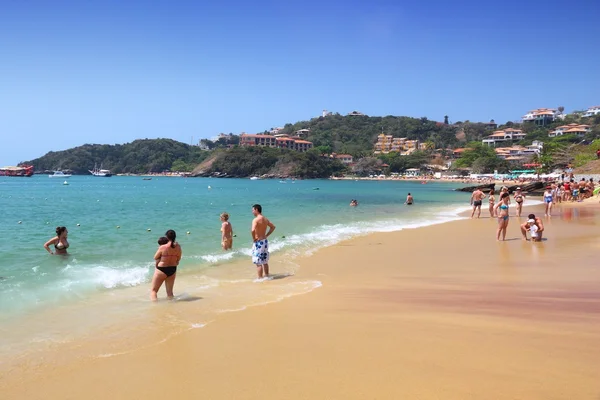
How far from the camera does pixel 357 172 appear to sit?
511 feet

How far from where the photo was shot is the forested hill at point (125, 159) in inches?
7441

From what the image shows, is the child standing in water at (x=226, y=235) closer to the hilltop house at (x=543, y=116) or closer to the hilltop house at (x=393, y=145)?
the hilltop house at (x=393, y=145)

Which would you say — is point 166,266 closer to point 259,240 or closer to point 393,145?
point 259,240

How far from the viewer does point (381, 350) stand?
4781mm

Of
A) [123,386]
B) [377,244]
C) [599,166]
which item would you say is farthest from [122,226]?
[599,166]

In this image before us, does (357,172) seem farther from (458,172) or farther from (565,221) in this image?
(565,221)

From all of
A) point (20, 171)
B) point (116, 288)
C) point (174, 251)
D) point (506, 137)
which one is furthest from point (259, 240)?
point (506, 137)

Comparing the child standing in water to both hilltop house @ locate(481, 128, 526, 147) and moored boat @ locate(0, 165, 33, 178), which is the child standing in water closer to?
moored boat @ locate(0, 165, 33, 178)

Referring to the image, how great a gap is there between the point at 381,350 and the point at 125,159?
204 metres

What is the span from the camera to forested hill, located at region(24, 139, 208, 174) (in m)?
189

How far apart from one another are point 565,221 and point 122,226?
19.6 m

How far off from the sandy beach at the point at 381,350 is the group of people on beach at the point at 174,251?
2.71 feet

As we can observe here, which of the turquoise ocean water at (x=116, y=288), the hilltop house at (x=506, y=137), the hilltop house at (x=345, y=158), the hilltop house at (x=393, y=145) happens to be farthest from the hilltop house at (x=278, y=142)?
the turquoise ocean water at (x=116, y=288)

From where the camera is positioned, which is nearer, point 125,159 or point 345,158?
point 345,158
